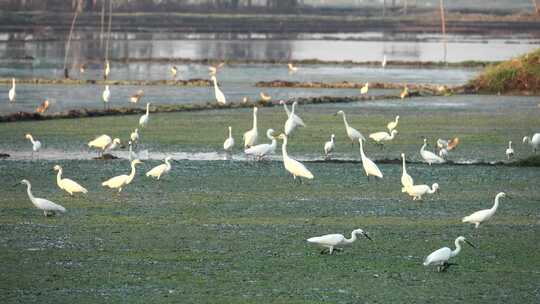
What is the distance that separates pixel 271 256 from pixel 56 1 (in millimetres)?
112677

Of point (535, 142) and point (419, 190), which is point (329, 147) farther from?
point (419, 190)

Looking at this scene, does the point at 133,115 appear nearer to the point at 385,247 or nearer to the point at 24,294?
the point at 385,247

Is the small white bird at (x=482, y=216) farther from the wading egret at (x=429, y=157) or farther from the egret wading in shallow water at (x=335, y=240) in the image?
the wading egret at (x=429, y=157)

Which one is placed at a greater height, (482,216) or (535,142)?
(482,216)

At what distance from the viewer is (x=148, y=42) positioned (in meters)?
91.8

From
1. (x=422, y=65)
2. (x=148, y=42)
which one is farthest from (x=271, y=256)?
(x=148, y=42)

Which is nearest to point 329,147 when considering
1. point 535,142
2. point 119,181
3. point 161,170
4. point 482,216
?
point 535,142

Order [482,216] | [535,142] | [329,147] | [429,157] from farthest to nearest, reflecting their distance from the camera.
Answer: [535,142]
[329,147]
[429,157]
[482,216]

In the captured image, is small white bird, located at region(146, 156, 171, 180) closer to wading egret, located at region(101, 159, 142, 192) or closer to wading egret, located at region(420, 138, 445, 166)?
wading egret, located at region(101, 159, 142, 192)

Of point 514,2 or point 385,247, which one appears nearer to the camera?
point 385,247

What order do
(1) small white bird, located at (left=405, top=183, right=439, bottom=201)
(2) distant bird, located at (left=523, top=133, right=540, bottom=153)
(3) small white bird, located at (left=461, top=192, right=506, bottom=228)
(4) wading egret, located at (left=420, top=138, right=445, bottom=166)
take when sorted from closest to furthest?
1. (3) small white bird, located at (left=461, top=192, right=506, bottom=228)
2. (1) small white bird, located at (left=405, top=183, right=439, bottom=201)
3. (4) wading egret, located at (left=420, top=138, right=445, bottom=166)
4. (2) distant bird, located at (left=523, top=133, right=540, bottom=153)

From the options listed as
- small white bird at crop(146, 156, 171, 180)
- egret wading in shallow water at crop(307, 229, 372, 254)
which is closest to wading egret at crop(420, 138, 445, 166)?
small white bird at crop(146, 156, 171, 180)

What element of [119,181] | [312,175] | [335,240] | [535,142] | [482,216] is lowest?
[535,142]

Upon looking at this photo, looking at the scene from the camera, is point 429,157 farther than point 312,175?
Yes
